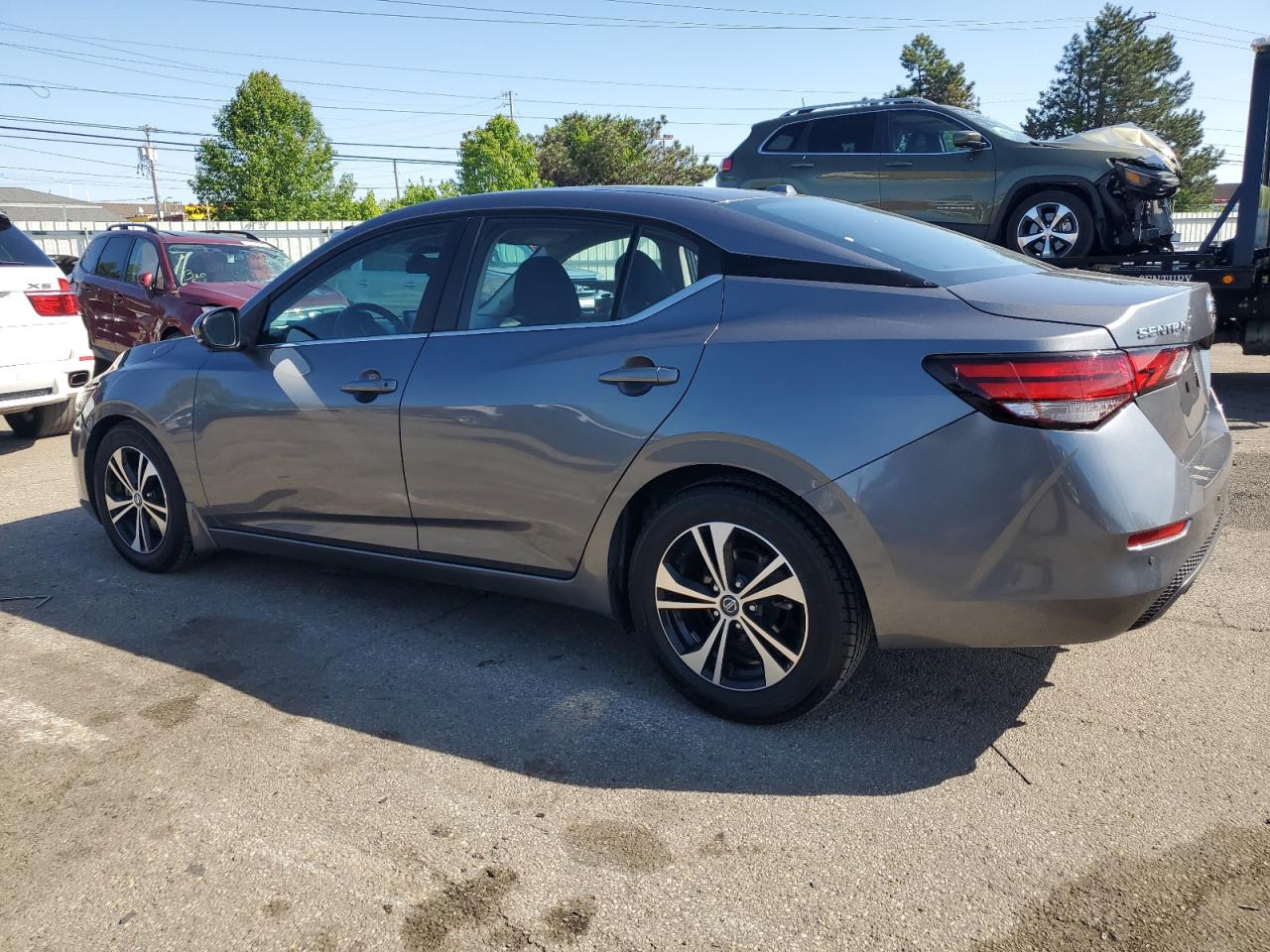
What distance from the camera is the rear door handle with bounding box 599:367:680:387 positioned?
10.5 ft

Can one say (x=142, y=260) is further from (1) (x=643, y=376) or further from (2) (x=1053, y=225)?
(1) (x=643, y=376)

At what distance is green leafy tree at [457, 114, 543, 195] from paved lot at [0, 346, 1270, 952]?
56978 millimetres

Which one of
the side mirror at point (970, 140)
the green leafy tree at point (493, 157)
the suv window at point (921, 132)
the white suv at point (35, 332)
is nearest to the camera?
the white suv at point (35, 332)

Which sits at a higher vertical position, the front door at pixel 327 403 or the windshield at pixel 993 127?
the windshield at pixel 993 127

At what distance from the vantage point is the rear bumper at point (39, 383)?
302 inches

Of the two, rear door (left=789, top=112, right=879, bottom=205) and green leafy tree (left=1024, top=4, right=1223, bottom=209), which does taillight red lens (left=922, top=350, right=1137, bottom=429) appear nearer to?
rear door (left=789, top=112, right=879, bottom=205)

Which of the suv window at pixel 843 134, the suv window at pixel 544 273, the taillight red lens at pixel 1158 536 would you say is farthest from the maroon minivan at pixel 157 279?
the taillight red lens at pixel 1158 536

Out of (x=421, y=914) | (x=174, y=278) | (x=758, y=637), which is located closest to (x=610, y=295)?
(x=758, y=637)

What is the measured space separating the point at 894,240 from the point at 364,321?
2.02 meters

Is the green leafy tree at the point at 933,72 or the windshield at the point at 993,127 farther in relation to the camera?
the green leafy tree at the point at 933,72

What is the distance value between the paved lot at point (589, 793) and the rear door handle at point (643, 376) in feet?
3.49

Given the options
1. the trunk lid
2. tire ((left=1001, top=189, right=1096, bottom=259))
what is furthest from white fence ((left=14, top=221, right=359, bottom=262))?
the trunk lid

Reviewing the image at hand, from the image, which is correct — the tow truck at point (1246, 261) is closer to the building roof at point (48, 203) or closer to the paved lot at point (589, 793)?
the paved lot at point (589, 793)

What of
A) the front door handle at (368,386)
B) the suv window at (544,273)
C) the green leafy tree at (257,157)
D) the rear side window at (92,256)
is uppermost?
the green leafy tree at (257,157)
